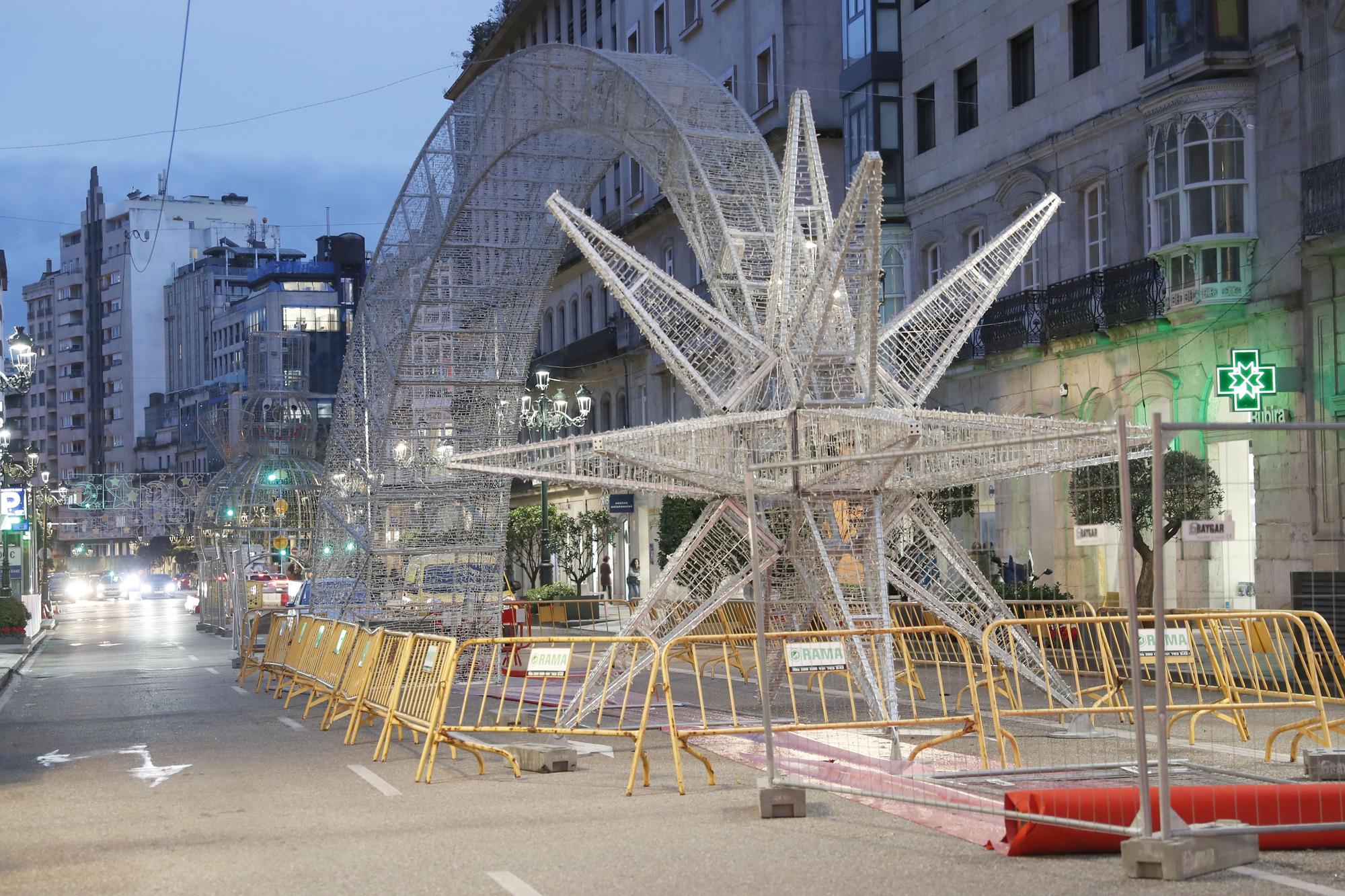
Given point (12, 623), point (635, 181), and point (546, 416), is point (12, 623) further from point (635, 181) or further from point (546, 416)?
point (635, 181)

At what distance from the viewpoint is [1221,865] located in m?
8.51

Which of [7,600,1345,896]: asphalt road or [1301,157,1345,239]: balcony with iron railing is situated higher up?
[1301,157,1345,239]: balcony with iron railing

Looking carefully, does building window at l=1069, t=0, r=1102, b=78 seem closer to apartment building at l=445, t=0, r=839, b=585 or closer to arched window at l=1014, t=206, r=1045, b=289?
arched window at l=1014, t=206, r=1045, b=289

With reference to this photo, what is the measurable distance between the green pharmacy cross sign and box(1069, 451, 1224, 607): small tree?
247cm

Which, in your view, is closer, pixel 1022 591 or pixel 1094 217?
pixel 1022 591

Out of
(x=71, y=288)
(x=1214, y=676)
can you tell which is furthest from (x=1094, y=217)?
(x=71, y=288)

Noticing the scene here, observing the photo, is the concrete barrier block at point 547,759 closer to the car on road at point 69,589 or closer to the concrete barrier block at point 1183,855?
the concrete barrier block at point 1183,855

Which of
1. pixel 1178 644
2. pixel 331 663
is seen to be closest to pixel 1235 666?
pixel 1178 644

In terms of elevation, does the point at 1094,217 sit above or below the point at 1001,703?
above

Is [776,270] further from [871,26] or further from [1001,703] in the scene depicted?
[871,26]

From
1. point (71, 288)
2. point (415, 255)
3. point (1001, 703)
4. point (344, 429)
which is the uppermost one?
point (71, 288)

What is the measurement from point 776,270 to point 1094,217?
55.9ft

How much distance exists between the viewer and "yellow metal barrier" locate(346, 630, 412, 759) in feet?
51.4

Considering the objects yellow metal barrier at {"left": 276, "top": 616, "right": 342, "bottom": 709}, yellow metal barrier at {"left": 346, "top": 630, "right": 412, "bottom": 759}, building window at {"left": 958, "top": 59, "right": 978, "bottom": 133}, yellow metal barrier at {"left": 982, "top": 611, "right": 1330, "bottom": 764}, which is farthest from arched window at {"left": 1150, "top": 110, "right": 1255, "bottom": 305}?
yellow metal barrier at {"left": 346, "top": 630, "right": 412, "bottom": 759}
